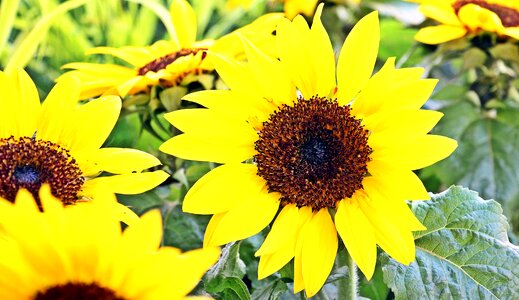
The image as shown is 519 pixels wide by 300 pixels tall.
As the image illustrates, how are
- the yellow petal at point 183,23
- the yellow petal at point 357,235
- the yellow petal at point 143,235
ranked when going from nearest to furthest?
the yellow petal at point 143,235 < the yellow petal at point 357,235 < the yellow petal at point 183,23

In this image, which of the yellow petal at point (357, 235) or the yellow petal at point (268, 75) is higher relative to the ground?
the yellow petal at point (268, 75)

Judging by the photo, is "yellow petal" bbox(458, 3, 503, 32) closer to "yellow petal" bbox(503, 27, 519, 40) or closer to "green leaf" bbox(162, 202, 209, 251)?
"yellow petal" bbox(503, 27, 519, 40)

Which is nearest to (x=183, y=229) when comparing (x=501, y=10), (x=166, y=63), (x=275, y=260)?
(x=166, y=63)

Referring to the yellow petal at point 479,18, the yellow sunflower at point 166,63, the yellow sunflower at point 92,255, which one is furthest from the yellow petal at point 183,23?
the yellow sunflower at point 92,255

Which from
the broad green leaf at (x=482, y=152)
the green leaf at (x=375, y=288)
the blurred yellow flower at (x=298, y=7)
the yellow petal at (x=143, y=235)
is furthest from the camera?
the blurred yellow flower at (x=298, y=7)

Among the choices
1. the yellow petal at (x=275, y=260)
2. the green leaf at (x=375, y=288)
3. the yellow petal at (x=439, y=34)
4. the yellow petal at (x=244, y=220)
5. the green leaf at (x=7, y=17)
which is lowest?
the green leaf at (x=375, y=288)

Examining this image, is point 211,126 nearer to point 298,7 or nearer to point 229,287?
point 229,287

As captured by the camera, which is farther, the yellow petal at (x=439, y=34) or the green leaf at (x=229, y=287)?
the yellow petal at (x=439, y=34)

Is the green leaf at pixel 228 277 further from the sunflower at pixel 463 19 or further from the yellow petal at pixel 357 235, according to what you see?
the sunflower at pixel 463 19
